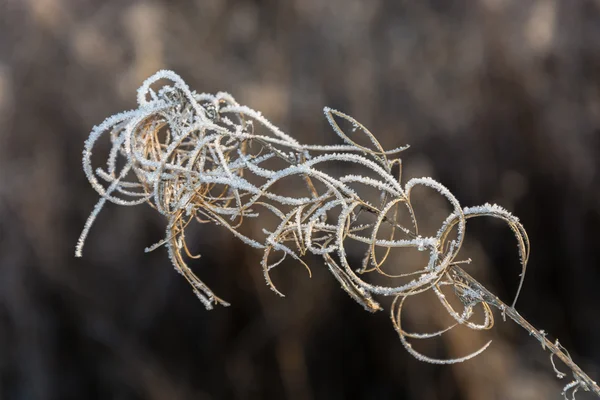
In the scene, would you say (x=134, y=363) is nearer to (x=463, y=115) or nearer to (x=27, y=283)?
(x=27, y=283)

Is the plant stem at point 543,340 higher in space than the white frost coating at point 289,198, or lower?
lower

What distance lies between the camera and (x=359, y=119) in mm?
590

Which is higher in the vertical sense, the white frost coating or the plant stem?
the white frost coating

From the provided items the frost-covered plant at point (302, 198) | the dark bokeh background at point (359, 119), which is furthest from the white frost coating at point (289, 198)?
the dark bokeh background at point (359, 119)

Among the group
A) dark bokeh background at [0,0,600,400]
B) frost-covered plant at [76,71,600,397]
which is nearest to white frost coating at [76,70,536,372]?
frost-covered plant at [76,71,600,397]

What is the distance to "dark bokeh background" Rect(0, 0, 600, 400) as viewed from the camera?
1.93ft

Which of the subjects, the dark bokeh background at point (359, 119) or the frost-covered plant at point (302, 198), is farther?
the dark bokeh background at point (359, 119)

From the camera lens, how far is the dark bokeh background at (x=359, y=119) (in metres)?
0.59

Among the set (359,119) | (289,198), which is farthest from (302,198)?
(359,119)

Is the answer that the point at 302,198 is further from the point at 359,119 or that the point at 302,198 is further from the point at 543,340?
the point at 359,119

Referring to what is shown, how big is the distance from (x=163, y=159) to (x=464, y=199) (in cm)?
49

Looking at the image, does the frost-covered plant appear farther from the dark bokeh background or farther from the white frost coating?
the dark bokeh background

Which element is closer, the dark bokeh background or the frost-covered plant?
the frost-covered plant

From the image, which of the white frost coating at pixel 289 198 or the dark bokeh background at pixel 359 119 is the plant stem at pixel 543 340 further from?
the dark bokeh background at pixel 359 119
